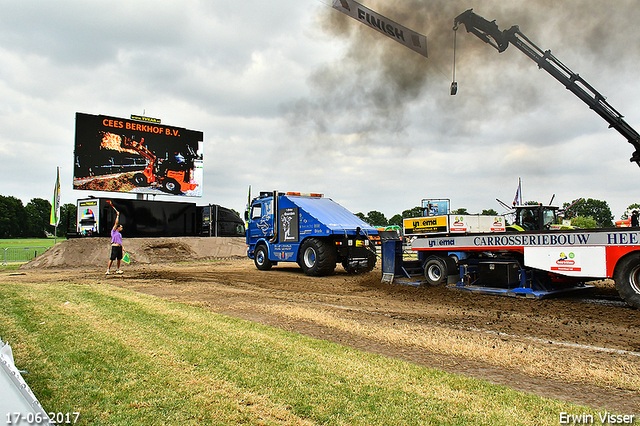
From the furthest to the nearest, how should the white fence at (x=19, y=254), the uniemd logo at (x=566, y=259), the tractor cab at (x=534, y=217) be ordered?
the white fence at (x=19, y=254) < the tractor cab at (x=534, y=217) < the uniemd logo at (x=566, y=259)

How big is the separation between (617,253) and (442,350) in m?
4.73

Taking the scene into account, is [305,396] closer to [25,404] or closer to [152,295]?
[25,404]

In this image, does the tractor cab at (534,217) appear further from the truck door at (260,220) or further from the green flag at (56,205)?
the green flag at (56,205)

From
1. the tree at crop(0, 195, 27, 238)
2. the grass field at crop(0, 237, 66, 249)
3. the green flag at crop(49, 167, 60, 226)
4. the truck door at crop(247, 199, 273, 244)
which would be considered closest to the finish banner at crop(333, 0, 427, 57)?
the truck door at crop(247, 199, 273, 244)

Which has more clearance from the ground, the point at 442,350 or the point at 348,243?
the point at 348,243

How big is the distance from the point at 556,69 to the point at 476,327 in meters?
10.2

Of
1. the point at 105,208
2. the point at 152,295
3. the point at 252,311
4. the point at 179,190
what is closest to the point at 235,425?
the point at 252,311

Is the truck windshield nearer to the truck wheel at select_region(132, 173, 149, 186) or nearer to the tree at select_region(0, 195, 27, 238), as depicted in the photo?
the truck wheel at select_region(132, 173, 149, 186)

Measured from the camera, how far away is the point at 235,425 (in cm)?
309

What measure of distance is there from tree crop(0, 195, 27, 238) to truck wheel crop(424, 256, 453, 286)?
10319 cm

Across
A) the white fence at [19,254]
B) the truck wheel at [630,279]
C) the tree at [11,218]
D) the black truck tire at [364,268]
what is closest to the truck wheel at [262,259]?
the black truck tire at [364,268]

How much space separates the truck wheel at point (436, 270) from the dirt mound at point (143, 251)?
53.8ft

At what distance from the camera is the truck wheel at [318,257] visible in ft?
46.1

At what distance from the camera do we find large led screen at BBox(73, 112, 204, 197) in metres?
23.8
